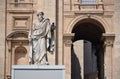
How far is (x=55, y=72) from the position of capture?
19.0 metres

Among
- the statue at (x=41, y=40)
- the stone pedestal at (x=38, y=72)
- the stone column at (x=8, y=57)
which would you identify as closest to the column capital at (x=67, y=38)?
the stone column at (x=8, y=57)

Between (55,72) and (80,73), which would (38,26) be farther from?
(80,73)

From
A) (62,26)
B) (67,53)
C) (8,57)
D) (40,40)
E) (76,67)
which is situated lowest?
(76,67)

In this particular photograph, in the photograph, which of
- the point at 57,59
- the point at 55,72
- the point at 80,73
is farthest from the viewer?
the point at 80,73

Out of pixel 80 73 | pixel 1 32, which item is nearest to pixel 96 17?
pixel 1 32

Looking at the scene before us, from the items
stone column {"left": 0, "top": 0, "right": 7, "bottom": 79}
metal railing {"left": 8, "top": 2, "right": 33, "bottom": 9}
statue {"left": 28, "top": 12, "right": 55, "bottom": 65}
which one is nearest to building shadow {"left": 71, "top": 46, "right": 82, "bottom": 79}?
metal railing {"left": 8, "top": 2, "right": 33, "bottom": 9}

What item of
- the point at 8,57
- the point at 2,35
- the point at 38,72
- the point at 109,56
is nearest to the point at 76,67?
the point at 109,56

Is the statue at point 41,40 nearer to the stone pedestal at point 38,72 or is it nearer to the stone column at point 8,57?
the stone pedestal at point 38,72

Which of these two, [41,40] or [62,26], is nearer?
[41,40]

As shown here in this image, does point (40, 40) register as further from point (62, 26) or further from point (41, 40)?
point (62, 26)

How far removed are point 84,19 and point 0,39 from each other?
208 inches

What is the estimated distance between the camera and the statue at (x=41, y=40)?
19922 mm

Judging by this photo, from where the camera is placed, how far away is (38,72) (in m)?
19.1

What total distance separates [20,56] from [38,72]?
15.4 meters
